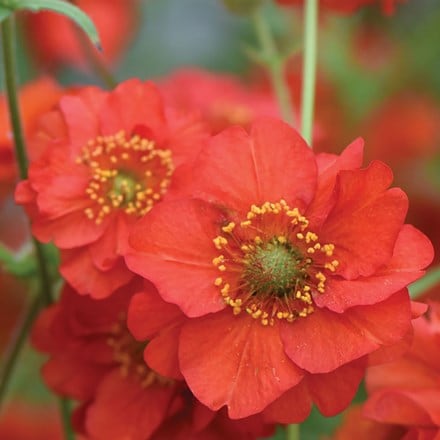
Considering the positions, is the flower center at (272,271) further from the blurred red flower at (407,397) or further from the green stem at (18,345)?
the green stem at (18,345)

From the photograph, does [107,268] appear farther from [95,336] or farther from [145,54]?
[145,54]

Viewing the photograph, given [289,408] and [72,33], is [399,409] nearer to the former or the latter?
[289,408]

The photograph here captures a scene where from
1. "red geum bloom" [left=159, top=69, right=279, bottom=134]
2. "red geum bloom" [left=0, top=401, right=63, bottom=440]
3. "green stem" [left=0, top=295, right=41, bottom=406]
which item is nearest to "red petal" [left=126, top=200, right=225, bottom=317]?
"green stem" [left=0, top=295, right=41, bottom=406]

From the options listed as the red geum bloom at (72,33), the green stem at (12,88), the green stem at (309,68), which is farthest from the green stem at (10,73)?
the red geum bloom at (72,33)

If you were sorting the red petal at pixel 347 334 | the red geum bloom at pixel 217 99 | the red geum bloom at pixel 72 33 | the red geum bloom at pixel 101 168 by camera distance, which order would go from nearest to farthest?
the red petal at pixel 347 334, the red geum bloom at pixel 101 168, the red geum bloom at pixel 217 99, the red geum bloom at pixel 72 33

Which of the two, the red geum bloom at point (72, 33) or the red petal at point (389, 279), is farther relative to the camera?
the red geum bloom at point (72, 33)

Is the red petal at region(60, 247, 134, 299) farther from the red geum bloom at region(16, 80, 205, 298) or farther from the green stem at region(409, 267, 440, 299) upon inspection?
the green stem at region(409, 267, 440, 299)
